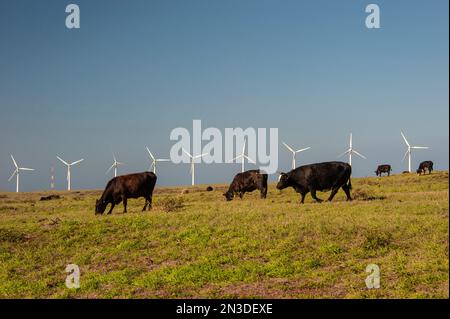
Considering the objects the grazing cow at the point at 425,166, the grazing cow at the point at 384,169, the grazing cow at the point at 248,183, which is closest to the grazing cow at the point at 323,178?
the grazing cow at the point at 248,183

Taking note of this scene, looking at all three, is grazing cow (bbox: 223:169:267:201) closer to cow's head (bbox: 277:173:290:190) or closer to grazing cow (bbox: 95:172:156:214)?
cow's head (bbox: 277:173:290:190)

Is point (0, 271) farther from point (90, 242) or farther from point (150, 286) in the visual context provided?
point (150, 286)

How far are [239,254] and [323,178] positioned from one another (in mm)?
13852

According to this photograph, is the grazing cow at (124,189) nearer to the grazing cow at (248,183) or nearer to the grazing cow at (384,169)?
the grazing cow at (248,183)

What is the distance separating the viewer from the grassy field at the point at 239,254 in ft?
43.2

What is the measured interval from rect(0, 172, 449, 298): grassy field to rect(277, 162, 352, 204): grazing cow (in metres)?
5.30

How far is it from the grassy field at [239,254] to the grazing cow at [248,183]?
12.9 meters

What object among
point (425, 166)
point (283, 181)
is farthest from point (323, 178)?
point (425, 166)

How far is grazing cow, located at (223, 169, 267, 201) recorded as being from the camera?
119 feet

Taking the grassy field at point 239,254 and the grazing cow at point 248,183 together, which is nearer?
the grassy field at point 239,254

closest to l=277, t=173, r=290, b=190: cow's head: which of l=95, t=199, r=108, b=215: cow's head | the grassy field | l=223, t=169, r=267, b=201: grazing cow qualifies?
l=223, t=169, r=267, b=201: grazing cow

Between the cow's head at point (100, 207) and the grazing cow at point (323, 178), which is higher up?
the grazing cow at point (323, 178)
